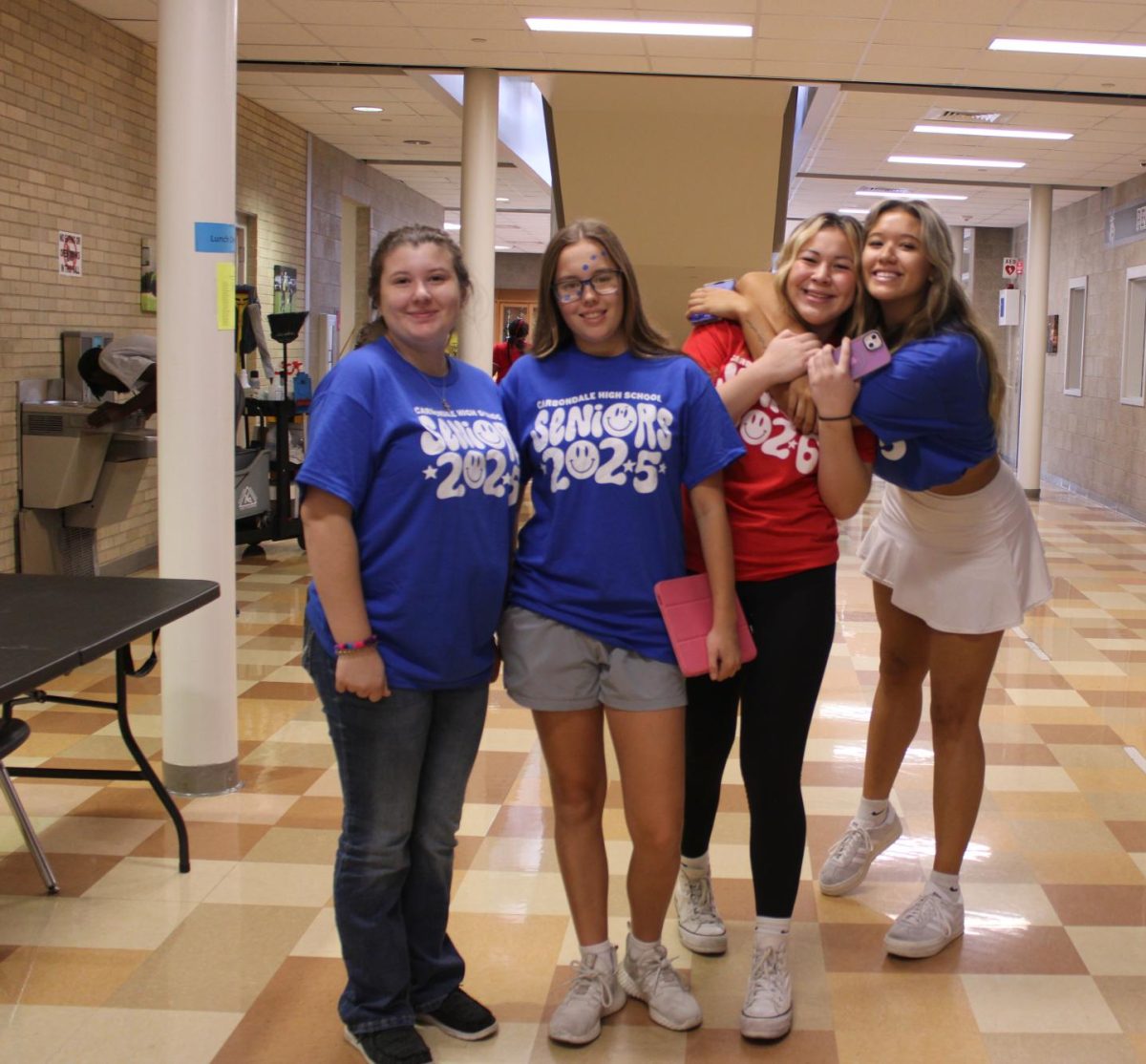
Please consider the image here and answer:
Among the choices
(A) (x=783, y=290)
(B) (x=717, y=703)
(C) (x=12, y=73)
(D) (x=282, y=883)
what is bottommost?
(D) (x=282, y=883)

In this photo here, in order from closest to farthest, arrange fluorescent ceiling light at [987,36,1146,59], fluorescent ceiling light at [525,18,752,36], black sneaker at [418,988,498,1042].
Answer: black sneaker at [418,988,498,1042] < fluorescent ceiling light at [525,18,752,36] < fluorescent ceiling light at [987,36,1146,59]

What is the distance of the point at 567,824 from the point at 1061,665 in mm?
4011

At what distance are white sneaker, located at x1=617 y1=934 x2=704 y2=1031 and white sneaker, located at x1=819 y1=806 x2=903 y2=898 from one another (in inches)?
28.3

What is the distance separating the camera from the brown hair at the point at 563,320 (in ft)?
7.69

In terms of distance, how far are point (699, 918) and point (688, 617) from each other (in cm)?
92

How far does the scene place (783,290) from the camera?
98.9 inches

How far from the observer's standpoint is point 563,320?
2.39m

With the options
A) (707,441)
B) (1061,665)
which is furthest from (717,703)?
(1061,665)

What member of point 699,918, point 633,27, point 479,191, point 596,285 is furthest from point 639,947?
point 479,191

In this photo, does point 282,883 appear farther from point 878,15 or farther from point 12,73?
point 878,15

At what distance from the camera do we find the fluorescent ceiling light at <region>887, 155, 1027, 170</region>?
12.4 metres

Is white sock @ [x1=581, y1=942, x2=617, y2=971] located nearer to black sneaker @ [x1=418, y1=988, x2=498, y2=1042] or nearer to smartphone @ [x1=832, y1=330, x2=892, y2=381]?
black sneaker @ [x1=418, y1=988, x2=498, y2=1042]

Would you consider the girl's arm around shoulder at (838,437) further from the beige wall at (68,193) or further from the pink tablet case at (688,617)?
the beige wall at (68,193)

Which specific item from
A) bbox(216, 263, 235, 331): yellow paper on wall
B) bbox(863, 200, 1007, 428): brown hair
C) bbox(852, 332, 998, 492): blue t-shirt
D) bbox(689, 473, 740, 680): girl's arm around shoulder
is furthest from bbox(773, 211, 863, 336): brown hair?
bbox(216, 263, 235, 331): yellow paper on wall
